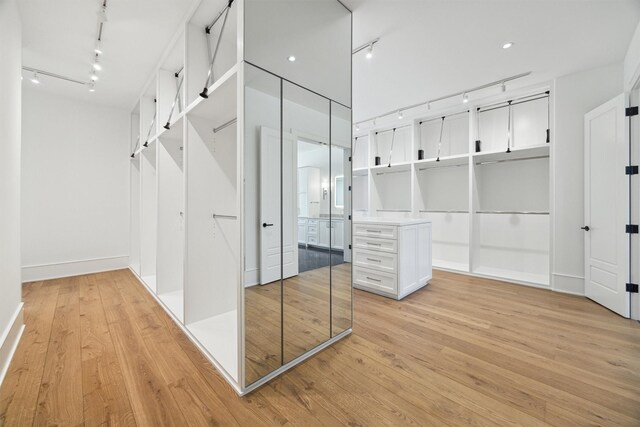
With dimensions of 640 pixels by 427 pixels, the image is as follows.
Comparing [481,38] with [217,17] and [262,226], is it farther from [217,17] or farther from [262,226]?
[262,226]

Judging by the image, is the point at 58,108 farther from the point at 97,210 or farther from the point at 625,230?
the point at 625,230

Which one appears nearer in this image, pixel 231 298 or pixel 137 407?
pixel 137 407

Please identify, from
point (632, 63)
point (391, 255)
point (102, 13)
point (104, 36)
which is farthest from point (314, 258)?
point (632, 63)

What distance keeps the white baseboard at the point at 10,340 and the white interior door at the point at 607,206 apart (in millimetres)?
5635

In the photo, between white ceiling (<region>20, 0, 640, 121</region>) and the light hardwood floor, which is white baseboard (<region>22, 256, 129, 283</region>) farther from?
white ceiling (<region>20, 0, 640, 121</region>)

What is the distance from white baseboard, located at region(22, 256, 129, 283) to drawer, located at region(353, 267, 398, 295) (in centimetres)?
442

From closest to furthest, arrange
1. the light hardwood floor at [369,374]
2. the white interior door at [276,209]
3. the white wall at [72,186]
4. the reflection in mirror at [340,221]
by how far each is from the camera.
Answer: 1. the light hardwood floor at [369,374]
2. the white interior door at [276,209]
3. the reflection in mirror at [340,221]
4. the white wall at [72,186]

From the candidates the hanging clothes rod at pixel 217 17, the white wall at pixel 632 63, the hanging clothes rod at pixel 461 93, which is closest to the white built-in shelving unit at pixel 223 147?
the hanging clothes rod at pixel 217 17

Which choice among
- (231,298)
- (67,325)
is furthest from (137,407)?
(67,325)

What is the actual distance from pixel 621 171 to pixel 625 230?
25.7 inches

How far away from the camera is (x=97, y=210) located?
15.2 feet

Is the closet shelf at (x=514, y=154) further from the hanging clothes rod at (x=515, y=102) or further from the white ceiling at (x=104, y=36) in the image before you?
the white ceiling at (x=104, y=36)

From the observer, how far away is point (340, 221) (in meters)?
2.39

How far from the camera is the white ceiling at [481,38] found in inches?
93.0
